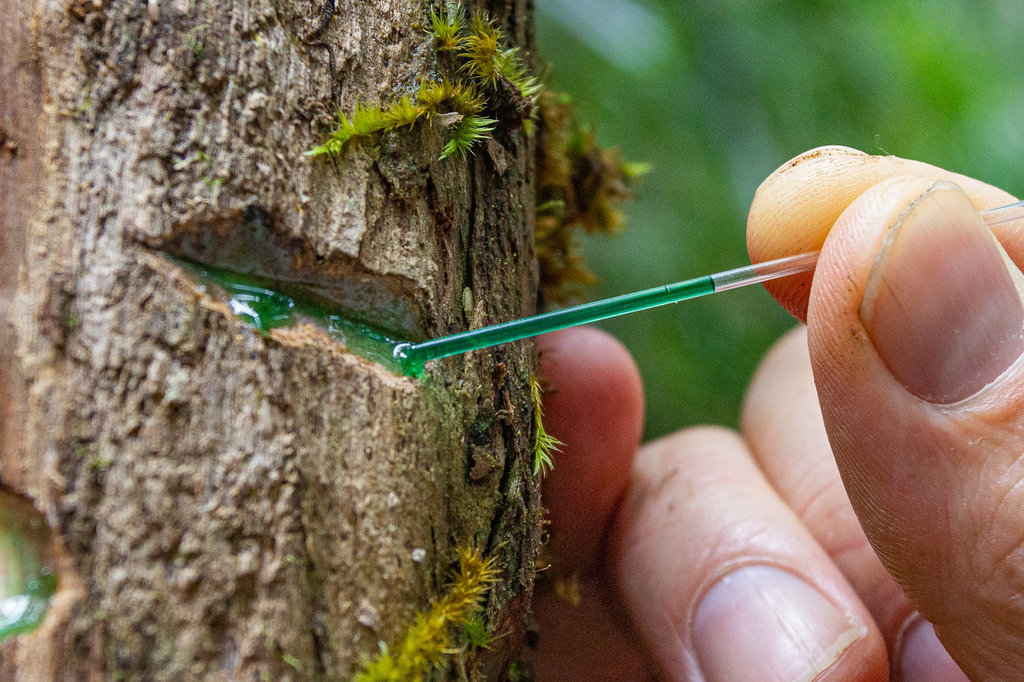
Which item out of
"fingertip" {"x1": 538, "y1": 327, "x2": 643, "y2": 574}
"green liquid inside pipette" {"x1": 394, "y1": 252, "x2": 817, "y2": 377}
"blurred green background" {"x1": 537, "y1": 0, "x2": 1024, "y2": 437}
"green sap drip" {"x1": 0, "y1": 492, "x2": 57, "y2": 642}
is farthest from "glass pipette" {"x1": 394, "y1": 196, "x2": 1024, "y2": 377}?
"blurred green background" {"x1": 537, "y1": 0, "x2": 1024, "y2": 437}

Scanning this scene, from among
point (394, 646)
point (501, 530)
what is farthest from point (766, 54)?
point (394, 646)

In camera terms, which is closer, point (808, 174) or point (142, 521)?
point (142, 521)

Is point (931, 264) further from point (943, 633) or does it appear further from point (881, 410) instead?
point (943, 633)

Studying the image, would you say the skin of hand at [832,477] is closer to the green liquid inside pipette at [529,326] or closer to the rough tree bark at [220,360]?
the green liquid inside pipette at [529,326]

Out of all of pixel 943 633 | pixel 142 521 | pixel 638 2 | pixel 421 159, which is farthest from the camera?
pixel 638 2

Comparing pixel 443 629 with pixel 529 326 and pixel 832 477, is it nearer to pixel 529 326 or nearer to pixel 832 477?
pixel 529 326

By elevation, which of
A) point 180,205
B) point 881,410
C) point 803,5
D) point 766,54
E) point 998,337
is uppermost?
point 803,5

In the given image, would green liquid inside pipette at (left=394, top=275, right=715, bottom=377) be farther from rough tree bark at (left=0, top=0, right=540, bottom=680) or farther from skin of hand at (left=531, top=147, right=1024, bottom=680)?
skin of hand at (left=531, top=147, right=1024, bottom=680)
